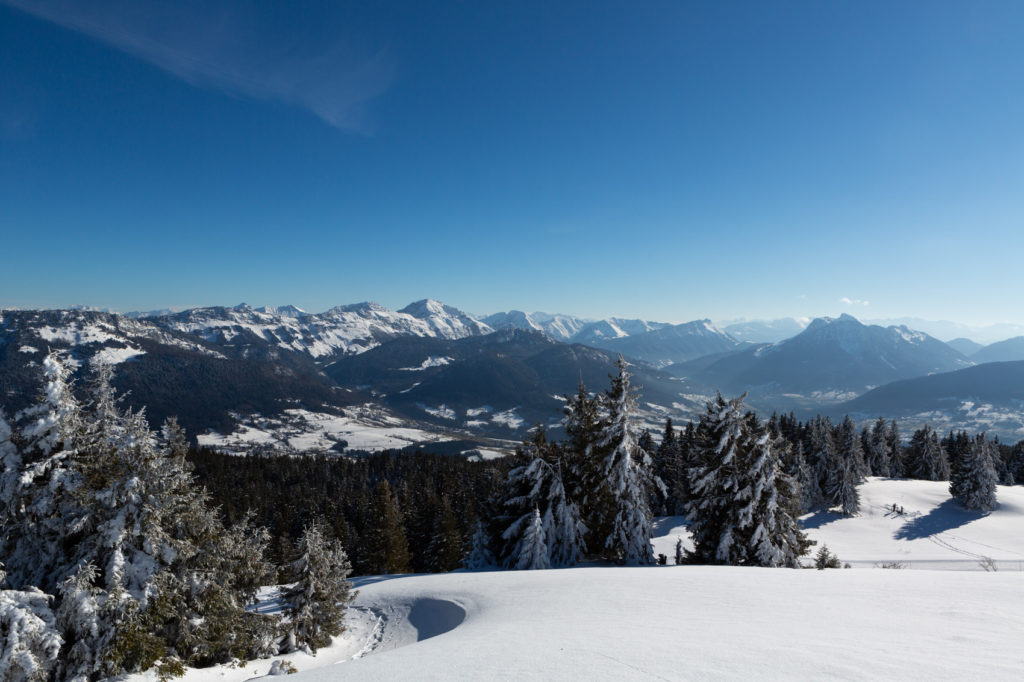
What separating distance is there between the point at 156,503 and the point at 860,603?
17.9 m

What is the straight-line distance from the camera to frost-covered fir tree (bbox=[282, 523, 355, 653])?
15.5 m

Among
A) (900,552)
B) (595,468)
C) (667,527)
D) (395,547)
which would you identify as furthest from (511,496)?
(900,552)

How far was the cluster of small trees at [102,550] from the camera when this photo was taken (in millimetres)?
10430

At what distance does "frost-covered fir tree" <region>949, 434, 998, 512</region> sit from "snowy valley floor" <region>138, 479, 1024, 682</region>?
55.3 meters

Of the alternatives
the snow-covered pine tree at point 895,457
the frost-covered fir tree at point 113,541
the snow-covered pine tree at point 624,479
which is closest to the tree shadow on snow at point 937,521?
the snow-covered pine tree at point 895,457

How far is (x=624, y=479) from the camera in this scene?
21672 millimetres

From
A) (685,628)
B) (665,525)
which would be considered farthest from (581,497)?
(665,525)

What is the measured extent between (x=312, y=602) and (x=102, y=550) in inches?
267

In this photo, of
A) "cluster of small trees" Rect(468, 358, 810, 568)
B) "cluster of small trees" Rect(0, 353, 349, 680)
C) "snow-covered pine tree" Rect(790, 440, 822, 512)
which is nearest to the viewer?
"cluster of small trees" Rect(0, 353, 349, 680)

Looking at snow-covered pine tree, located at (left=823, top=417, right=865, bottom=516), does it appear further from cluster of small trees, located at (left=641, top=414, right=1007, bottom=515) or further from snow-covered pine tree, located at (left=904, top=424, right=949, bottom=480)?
snow-covered pine tree, located at (left=904, top=424, right=949, bottom=480)

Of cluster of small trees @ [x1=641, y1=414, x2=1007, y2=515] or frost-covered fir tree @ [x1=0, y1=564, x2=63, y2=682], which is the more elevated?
frost-covered fir tree @ [x1=0, y1=564, x2=63, y2=682]

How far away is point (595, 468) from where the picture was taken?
23250 millimetres

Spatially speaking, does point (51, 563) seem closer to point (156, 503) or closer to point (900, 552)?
point (156, 503)

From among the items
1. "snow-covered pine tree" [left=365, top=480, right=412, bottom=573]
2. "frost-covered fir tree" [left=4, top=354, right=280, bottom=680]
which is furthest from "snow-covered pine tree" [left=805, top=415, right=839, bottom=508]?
"frost-covered fir tree" [left=4, top=354, right=280, bottom=680]
